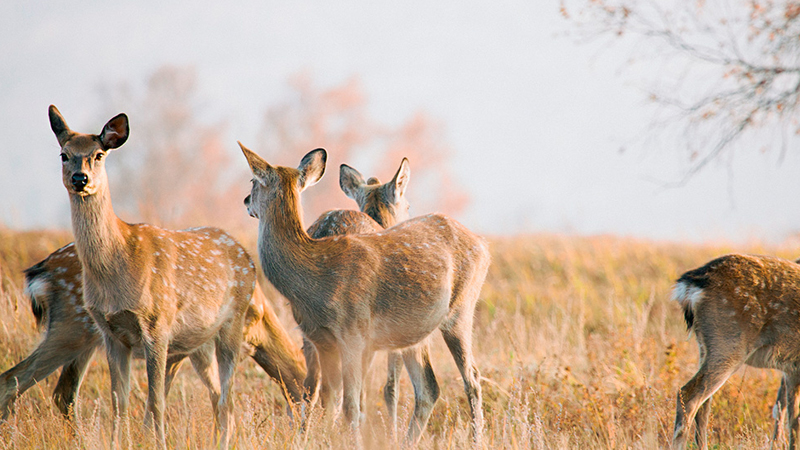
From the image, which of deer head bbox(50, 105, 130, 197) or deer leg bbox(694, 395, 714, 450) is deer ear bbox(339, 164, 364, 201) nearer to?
deer head bbox(50, 105, 130, 197)

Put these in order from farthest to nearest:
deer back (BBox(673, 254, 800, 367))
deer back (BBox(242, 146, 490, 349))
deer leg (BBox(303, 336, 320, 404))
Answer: deer leg (BBox(303, 336, 320, 404)) → deer back (BBox(673, 254, 800, 367)) → deer back (BBox(242, 146, 490, 349))

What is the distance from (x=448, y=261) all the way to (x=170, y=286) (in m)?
2.08

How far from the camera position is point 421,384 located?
221 inches

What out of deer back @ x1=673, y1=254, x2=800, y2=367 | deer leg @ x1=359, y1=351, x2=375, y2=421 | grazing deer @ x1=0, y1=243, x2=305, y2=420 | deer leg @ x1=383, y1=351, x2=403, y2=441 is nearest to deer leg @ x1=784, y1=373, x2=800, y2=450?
deer back @ x1=673, y1=254, x2=800, y2=367

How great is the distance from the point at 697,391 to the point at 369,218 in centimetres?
301

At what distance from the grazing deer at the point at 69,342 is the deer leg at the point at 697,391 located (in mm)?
2961

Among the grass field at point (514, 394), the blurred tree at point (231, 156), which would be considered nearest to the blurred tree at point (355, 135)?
the blurred tree at point (231, 156)

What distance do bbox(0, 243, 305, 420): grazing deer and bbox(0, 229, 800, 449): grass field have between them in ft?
0.82

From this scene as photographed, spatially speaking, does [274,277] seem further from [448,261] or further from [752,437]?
[752,437]

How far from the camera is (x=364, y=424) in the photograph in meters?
4.40

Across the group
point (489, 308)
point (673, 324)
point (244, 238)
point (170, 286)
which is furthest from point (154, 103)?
point (170, 286)

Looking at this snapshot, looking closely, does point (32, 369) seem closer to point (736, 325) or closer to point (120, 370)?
point (120, 370)

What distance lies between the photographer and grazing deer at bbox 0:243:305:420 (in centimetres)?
545

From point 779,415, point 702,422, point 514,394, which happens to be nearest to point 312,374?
point 514,394
